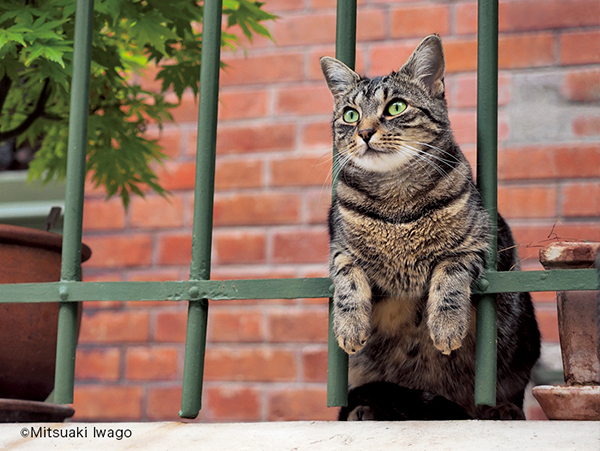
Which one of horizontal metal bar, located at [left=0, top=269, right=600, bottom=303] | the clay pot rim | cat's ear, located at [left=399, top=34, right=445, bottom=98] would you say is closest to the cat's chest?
horizontal metal bar, located at [left=0, top=269, right=600, bottom=303]

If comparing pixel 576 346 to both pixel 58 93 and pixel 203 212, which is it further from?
pixel 58 93

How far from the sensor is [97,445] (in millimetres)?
1185

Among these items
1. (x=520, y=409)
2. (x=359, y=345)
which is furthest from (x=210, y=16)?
(x=520, y=409)

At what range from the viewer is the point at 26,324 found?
5.28ft

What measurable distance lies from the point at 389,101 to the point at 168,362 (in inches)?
59.2

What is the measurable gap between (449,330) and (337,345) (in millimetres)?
201

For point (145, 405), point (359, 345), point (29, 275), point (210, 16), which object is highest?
point (210, 16)

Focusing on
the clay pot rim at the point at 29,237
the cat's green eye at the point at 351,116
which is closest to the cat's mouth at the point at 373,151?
the cat's green eye at the point at 351,116

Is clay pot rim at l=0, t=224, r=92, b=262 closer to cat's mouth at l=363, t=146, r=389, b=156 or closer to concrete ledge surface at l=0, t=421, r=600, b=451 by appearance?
concrete ledge surface at l=0, t=421, r=600, b=451

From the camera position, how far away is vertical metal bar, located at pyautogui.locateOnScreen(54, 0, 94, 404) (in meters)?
1.30

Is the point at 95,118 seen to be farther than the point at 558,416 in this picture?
Yes

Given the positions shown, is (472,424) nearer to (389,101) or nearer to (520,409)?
(520,409)

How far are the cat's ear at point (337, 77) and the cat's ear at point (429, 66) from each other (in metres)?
0.12

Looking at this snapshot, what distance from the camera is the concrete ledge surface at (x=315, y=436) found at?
101 centimetres
